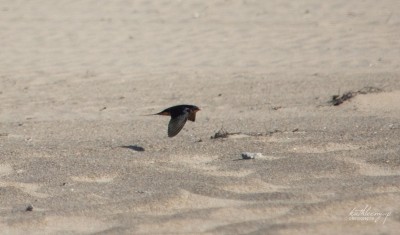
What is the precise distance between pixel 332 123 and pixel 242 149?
1.57 meters

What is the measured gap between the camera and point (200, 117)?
8859mm

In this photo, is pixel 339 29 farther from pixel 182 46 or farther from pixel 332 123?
pixel 332 123

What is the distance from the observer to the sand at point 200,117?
4.95m

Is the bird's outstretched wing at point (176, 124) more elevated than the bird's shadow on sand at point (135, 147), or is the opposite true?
the bird's outstretched wing at point (176, 124)

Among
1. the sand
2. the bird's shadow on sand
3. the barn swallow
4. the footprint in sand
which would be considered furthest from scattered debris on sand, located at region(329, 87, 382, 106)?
the footprint in sand

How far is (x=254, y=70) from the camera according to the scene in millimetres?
11586

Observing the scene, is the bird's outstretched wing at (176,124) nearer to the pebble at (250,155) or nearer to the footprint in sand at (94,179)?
the pebble at (250,155)

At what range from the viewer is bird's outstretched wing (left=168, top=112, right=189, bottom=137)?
7.09 m

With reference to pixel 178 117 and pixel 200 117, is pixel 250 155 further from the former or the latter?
pixel 200 117

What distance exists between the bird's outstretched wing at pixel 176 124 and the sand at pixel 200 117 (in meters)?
0.11

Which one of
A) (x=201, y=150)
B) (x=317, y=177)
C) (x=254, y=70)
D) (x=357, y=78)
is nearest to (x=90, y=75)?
(x=254, y=70)

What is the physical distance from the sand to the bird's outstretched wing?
0.11 m

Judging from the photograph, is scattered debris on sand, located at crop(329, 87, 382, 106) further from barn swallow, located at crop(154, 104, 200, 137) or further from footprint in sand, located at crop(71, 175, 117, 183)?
footprint in sand, located at crop(71, 175, 117, 183)

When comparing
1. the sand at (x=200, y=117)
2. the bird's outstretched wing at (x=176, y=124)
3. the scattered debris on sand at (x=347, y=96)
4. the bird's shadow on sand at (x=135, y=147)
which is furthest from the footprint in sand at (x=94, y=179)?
the scattered debris on sand at (x=347, y=96)
